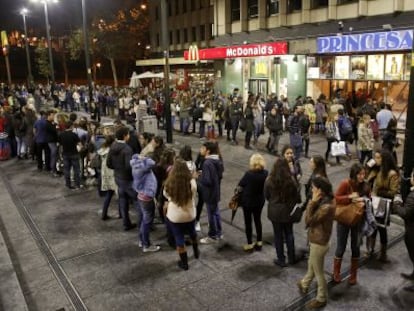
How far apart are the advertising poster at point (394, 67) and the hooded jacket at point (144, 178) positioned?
1236 cm

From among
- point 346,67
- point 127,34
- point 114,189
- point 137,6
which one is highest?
point 137,6

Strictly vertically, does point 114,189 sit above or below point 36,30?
below

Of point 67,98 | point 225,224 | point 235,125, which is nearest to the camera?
point 225,224

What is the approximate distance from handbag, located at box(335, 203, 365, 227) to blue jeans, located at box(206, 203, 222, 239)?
2.11 metres

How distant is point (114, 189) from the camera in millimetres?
7742

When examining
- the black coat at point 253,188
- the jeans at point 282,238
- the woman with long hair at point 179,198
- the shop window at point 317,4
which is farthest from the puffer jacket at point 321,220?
the shop window at point 317,4

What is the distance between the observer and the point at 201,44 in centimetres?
3603

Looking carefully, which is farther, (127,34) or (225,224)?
(127,34)

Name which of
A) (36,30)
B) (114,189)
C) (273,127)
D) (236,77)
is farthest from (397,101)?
(36,30)

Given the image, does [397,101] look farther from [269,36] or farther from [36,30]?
[36,30]

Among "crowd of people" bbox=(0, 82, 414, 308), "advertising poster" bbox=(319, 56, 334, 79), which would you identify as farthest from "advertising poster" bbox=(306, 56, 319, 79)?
"crowd of people" bbox=(0, 82, 414, 308)

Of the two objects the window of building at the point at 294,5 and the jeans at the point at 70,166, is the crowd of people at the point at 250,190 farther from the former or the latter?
the window of building at the point at 294,5

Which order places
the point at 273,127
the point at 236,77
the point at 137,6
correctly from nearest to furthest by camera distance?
the point at 273,127 → the point at 236,77 → the point at 137,6

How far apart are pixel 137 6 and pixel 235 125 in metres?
37.6
